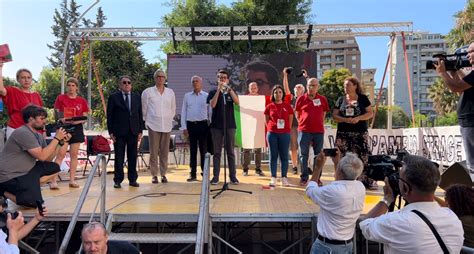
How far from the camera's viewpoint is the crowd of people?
1.97m

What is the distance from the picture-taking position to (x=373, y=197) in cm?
474

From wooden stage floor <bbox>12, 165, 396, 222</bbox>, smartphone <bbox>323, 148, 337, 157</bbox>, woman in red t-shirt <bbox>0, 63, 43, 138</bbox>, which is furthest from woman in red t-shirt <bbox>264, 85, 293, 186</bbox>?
Result: woman in red t-shirt <bbox>0, 63, 43, 138</bbox>

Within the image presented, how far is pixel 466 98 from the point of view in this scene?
3.31m

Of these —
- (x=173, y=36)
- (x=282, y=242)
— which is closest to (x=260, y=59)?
(x=173, y=36)

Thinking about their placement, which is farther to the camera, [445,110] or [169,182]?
[445,110]

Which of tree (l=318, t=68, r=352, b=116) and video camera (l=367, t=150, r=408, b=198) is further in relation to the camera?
tree (l=318, t=68, r=352, b=116)

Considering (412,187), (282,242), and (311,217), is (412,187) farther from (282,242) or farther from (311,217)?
(282,242)

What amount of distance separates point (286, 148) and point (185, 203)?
192 centimetres

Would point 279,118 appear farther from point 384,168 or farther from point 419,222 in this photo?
point 419,222

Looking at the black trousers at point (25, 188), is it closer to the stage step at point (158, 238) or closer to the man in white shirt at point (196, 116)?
the stage step at point (158, 238)

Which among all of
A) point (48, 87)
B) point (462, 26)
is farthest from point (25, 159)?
point (48, 87)

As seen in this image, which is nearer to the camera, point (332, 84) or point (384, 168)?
point (384, 168)

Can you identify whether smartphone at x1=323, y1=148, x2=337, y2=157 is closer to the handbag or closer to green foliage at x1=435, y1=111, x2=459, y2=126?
the handbag

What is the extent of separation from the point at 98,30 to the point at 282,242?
7433 mm
